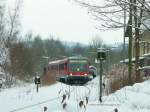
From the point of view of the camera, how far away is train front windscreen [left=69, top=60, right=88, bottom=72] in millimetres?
48112

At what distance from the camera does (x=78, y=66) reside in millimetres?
48812

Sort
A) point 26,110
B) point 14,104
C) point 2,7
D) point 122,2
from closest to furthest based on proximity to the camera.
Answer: point 122,2 → point 26,110 → point 14,104 → point 2,7

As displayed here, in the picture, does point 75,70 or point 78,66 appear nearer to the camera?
point 75,70

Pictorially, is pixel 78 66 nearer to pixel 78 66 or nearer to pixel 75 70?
pixel 78 66

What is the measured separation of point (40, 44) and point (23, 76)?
70854 millimetres

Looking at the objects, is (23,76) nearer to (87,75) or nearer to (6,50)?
(6,50)

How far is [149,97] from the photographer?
49.2 feet

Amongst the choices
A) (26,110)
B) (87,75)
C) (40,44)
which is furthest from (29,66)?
(40,44)

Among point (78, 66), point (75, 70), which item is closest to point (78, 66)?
point (78, 66)

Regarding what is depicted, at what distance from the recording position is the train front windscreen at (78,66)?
4811 centimetres

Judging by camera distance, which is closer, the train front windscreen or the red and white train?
the red and white train

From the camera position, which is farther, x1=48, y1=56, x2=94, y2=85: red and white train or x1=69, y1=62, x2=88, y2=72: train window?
x1=69, y1=62, x2=88, y2=72: train window

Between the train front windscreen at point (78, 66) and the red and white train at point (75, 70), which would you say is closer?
the red and white train at point (75, 70)

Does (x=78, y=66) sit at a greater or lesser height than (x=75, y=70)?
greater
